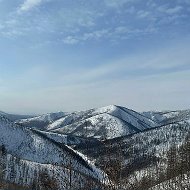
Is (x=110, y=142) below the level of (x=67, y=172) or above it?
above

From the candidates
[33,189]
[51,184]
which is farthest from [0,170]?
→ [33,189]

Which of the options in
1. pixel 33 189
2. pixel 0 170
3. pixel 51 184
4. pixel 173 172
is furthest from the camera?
pixel 33 189

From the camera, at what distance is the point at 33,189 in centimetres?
17650

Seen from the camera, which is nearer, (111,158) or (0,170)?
(111,158)

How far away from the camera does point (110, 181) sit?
15.6 meters

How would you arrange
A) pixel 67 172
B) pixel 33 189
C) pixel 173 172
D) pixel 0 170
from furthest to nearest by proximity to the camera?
pixel 33 189 → pixel 173 172 → pixel 0 170 → pixel 67 172

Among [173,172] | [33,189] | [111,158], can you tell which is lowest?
[33,189]

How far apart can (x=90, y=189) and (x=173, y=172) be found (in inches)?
2997

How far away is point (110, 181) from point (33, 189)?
167614mm

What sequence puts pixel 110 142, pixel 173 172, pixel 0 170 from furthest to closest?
pixel 173 172
pixel 0 170
pixel 110 142

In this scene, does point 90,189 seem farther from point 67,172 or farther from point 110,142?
point 110,142

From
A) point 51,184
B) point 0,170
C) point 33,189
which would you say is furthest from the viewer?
point 33,189

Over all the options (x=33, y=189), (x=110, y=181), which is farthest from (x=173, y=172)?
(x=33, y=189)

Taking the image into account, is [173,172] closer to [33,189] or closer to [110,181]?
[110,181]
